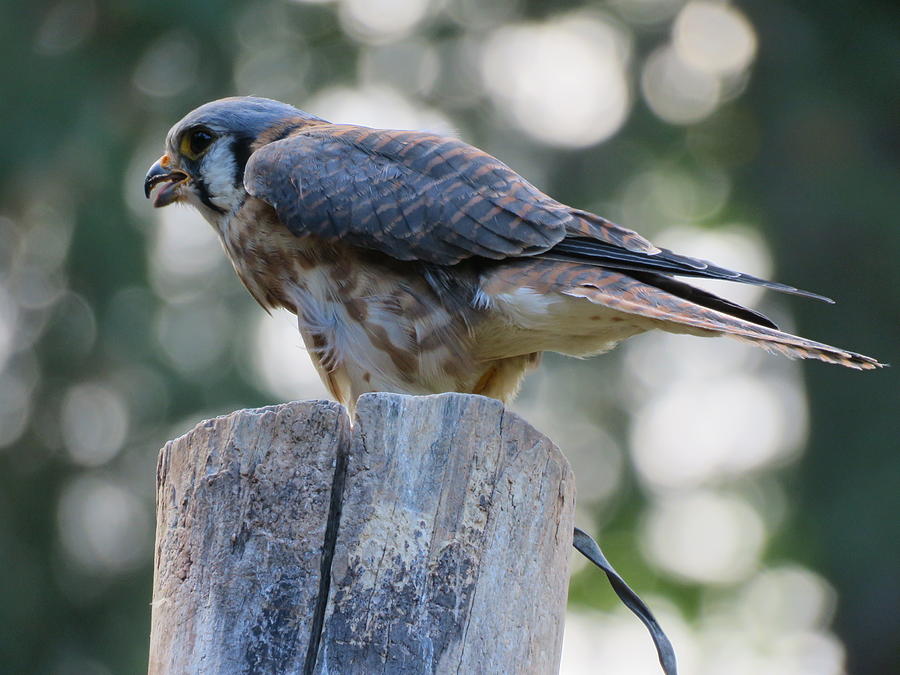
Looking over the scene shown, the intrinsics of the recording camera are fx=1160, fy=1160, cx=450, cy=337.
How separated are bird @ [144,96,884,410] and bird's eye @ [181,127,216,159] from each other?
0.22 m

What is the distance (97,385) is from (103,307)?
0.48 m

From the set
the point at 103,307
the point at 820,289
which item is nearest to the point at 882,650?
the point at 820,289

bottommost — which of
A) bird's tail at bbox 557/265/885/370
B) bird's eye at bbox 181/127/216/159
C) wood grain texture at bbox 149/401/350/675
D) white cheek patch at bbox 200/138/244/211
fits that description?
wood grain texture at bbox 149/401/350/675

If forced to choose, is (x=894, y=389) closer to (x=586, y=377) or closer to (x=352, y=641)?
(x=586, y=377)

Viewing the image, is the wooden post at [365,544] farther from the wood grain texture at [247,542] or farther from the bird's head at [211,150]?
the bird's head at [211,150]

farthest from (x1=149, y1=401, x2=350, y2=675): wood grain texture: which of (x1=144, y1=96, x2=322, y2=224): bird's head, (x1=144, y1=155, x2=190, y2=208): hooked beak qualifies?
(x1=144, y1=155, x2=190, y2=208): hooked beak

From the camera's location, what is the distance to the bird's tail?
2576 millimetres

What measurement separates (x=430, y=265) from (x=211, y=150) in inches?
35.8

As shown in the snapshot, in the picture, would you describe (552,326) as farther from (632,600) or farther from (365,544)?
(365,544)

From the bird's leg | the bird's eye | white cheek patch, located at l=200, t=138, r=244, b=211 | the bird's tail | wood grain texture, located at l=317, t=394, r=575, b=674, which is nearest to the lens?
wood grain texture, located at l=317, t=394, r=575, b=674

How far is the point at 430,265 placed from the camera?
3.11 metres

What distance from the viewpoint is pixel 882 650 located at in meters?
6.34

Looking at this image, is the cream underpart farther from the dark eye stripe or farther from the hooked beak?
the hooked beak

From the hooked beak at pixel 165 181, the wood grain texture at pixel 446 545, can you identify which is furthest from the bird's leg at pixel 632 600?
the hooked beak at pixel 165 181
